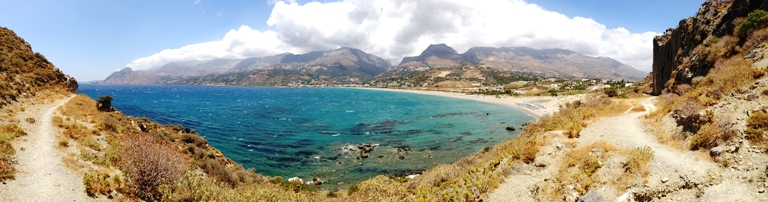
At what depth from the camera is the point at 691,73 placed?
25141mm

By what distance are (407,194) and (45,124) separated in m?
22.1

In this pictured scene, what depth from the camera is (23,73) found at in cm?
2595

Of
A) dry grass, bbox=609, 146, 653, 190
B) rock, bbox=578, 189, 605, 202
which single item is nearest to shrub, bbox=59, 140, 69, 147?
rock, bbox=578, 189, 605, 202

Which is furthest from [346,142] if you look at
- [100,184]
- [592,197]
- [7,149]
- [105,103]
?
[592,197]

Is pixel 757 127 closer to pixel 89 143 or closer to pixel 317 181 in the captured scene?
pixel 317 181

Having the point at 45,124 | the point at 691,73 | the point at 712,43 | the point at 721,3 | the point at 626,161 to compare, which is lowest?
the point at 626,161

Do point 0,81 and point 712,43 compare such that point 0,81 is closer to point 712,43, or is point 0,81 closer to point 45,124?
point 45,124

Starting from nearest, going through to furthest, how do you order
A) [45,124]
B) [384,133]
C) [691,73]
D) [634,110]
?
[45,124] → [634,110] → [691,73] → [384,133]

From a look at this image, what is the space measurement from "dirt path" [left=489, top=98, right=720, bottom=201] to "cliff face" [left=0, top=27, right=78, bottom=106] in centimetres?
3104

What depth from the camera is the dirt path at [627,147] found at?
1080 cm

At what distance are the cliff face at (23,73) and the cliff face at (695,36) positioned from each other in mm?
51232

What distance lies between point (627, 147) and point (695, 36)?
85.9 ft

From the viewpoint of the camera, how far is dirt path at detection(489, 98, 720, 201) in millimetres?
10805

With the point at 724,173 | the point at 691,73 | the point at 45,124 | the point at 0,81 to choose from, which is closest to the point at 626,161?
the point at 724,173
